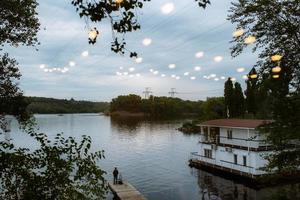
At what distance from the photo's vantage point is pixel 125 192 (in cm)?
3697

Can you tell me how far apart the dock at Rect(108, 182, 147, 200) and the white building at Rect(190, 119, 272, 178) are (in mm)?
15133

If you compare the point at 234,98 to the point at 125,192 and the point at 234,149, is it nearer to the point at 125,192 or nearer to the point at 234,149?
A: the point at 234,149

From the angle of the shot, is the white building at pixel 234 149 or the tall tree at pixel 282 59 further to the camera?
the white building at pixel 234 149

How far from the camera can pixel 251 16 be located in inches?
722

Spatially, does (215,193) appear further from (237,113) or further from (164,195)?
(237,113)

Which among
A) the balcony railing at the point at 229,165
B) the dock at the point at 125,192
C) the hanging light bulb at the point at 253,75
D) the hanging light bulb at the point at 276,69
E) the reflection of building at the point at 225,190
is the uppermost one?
the hanging light bulb at the point at 276,69

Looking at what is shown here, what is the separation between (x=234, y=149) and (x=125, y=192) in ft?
58.1

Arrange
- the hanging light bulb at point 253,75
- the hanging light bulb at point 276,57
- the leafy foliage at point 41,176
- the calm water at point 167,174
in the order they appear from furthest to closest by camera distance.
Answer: the calm water at point 167,174
the hanging light bulb at point 253,75
the hanging light bulb at point 276,57
the leafy foliage at point 41,176

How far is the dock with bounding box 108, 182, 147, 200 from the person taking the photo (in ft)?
114

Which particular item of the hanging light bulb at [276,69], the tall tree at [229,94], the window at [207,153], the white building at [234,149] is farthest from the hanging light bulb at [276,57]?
the tall tree at [229,94]

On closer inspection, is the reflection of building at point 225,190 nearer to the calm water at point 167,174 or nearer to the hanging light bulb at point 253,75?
the calm water at point 167,174

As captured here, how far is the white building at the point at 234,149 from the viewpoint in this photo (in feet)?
148

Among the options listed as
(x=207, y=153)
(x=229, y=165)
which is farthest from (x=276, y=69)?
(x=207, y=153)

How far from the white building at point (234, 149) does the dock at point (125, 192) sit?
15.1 meters
